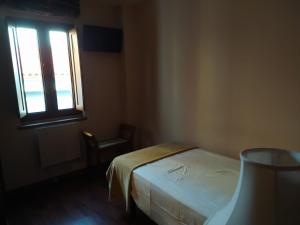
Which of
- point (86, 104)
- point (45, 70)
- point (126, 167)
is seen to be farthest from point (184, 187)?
point (45, 70)

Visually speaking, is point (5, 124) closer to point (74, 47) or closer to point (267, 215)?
point (74, 47)

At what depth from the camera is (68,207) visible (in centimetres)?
246

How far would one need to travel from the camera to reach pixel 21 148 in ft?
8.92

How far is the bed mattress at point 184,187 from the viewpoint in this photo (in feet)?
4.88

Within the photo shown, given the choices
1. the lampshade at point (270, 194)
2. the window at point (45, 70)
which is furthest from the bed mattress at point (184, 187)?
the window at point (45, 70)

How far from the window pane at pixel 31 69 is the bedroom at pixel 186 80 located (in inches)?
7.6

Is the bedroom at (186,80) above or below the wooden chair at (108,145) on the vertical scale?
above

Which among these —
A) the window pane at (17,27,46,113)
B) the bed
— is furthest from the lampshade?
the window pane at (17,27,46,113)

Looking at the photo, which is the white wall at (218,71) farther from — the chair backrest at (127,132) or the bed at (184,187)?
the bed at (184,187)

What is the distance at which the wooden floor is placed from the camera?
2.22 m

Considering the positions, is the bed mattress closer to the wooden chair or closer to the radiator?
the wooden chair

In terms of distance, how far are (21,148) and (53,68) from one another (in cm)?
115

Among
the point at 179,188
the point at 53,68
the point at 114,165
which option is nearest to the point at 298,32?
the point at 179,188

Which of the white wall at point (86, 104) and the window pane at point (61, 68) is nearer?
the white wall at point (86, 104)
